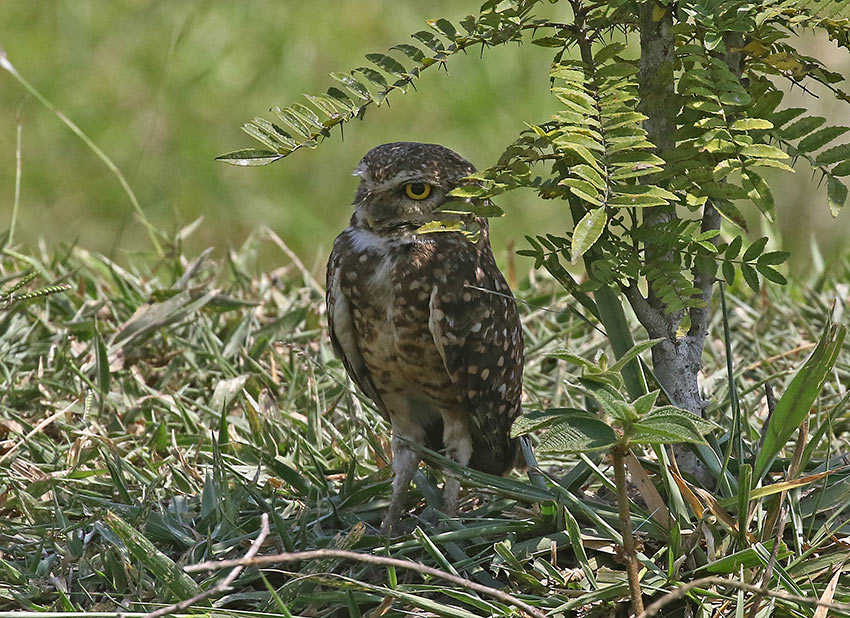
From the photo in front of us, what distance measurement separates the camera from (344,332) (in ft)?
10.6

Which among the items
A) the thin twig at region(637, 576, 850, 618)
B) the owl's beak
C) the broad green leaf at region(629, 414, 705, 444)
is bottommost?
the thin twig at region(637, 576, 850, 618)

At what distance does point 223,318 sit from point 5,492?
4.94 ft

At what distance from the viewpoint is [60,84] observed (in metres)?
7.19

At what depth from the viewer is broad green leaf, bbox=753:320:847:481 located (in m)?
2.57

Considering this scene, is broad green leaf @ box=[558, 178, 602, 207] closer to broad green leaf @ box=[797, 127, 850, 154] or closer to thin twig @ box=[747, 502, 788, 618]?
broad green leaf @ box=[797, 127, 850, 154]

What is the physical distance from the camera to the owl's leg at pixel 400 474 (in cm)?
313

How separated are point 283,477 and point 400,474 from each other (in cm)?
35

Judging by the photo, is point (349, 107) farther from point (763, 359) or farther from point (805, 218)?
point (805, 218)

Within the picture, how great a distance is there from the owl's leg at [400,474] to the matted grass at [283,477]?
0.23 feet

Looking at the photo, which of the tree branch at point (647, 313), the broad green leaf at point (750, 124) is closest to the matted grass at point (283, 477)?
the tree branch at point (647, 313)

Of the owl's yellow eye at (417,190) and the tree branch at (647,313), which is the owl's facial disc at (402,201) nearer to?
the owl's yellow eye at (417,190)

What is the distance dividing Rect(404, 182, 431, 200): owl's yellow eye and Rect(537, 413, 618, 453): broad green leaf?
3.63 ft

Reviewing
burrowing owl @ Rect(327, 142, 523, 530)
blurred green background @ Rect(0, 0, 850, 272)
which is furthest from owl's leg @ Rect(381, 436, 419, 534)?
blurred green background @ Rect(0, 0, 850, 272)

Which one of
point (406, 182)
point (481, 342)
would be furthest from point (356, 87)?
point (481, 342)
